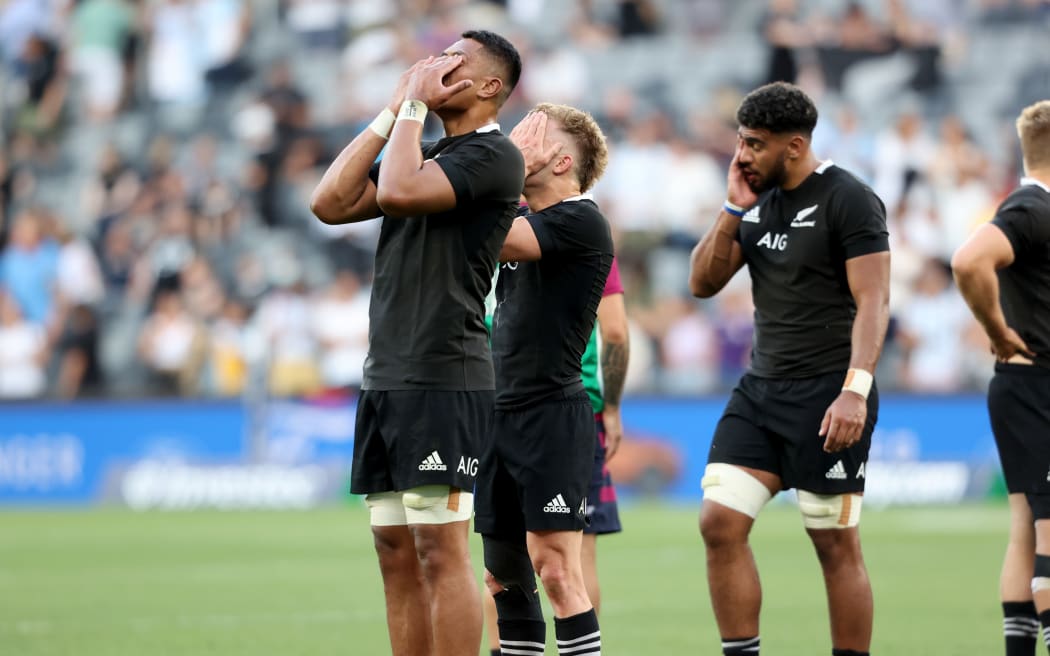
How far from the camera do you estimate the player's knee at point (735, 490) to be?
686 centimetres

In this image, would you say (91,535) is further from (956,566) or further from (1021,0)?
(1021,0)

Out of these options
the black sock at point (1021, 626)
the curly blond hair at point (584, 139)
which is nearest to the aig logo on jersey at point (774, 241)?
the curly blond hair at point (584, 139)

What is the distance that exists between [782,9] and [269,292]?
8.28 metres

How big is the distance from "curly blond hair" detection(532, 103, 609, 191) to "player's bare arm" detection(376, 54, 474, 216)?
0.85 m

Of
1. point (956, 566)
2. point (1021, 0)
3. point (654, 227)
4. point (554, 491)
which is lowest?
point (956, 566)

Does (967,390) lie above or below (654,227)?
below

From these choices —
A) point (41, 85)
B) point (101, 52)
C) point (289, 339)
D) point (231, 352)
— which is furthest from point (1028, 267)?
point (41, 85)

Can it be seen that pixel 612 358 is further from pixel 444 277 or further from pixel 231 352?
pixel 231 352

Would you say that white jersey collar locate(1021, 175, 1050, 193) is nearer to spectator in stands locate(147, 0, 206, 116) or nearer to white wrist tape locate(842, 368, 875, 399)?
white wrist tape locate(842, 368, 875, 399)

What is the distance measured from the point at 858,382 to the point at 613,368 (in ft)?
5.29

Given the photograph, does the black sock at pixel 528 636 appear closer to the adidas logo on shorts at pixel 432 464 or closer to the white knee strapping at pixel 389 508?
the white knee strapping at pixel 389 508

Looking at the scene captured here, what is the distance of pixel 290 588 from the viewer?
38.3 feet

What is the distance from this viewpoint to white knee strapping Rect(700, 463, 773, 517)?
6.86 meters

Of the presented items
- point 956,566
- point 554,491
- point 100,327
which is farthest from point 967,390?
point 554,491
